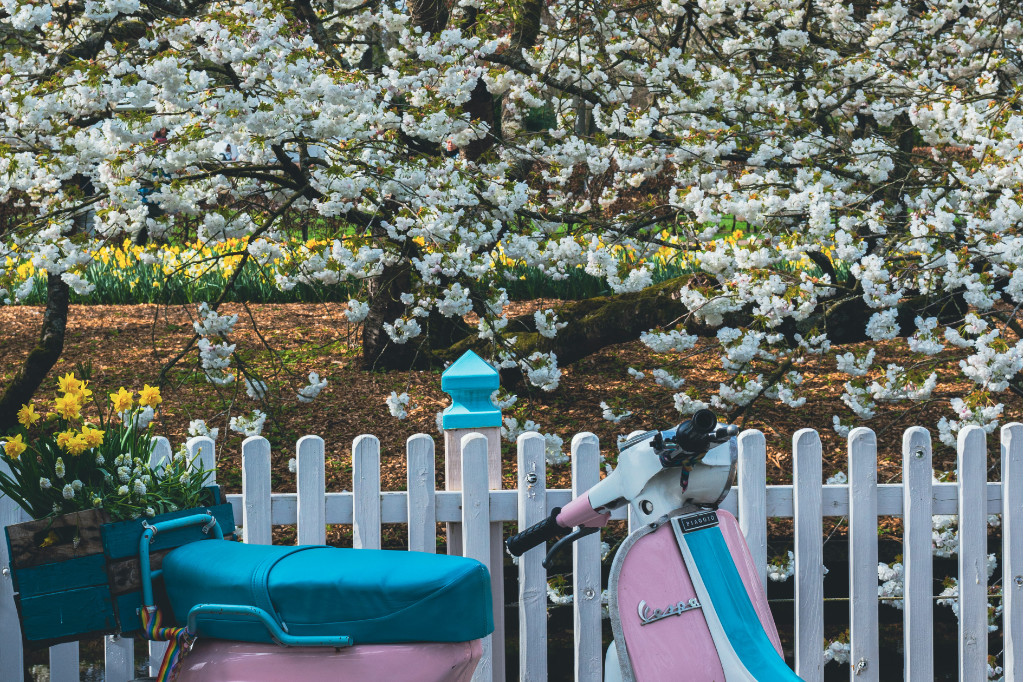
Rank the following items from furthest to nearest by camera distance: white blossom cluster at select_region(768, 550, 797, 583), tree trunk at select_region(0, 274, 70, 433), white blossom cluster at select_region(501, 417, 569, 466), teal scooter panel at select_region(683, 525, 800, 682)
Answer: tree trunk at select_region(0, 274, 70, 433) < white blossom cluster at select_region(501, 417, 569, 466) < white blossom cluster at select_region(768, 550, 797, 583) < teal scooter panel at select_region(683, 525, 800, 682)

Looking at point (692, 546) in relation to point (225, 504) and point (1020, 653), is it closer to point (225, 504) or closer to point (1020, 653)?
point (225, 504)

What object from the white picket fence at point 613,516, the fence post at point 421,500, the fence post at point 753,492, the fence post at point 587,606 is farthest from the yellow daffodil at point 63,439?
the fence post at point 753,492

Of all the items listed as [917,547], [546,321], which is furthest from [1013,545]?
[546,321]

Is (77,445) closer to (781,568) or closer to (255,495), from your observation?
(255,495)

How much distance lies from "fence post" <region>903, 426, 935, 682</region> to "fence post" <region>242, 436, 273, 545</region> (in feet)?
6.89

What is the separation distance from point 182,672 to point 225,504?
521 mm

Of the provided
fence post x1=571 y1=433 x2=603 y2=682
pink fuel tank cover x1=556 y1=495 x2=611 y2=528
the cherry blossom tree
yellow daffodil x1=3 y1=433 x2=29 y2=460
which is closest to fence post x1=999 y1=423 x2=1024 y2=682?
the cherry blossom tree

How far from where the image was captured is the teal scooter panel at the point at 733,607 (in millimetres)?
2041

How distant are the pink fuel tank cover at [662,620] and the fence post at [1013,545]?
157 centimetres

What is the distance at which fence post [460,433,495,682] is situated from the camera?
310cm

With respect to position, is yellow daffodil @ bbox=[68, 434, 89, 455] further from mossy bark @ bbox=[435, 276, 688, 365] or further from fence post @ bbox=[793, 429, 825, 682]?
mossy bark @ bbox=[435, 276, 688, 365]

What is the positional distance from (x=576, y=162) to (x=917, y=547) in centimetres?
303

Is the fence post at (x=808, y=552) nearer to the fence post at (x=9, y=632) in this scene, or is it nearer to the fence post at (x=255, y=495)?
the fence post at (x=255, y=495)

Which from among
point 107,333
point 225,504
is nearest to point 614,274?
point 225,504
